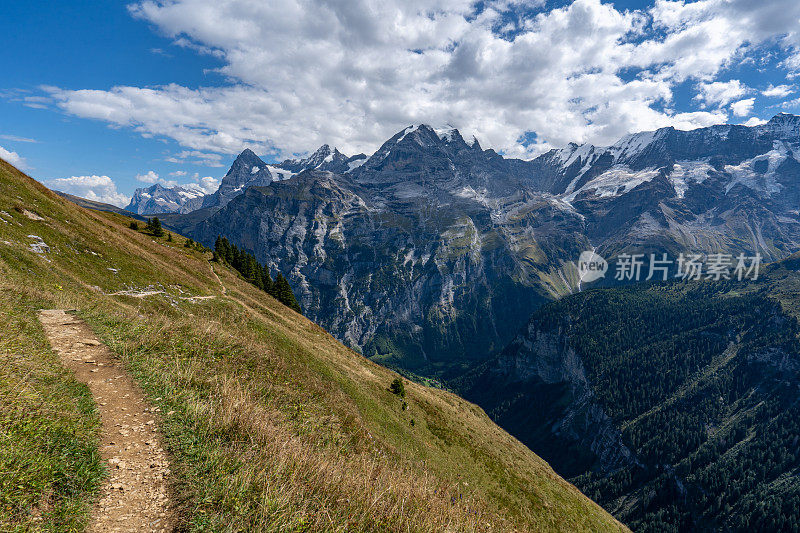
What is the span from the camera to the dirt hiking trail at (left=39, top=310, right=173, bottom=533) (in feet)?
21.5

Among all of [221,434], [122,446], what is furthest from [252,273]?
[122,446]

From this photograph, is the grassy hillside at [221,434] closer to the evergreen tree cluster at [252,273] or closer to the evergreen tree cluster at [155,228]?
the evergreen tree cluster at [155,228]

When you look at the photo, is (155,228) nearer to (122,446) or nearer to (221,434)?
(122,446)

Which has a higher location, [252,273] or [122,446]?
[122,446]

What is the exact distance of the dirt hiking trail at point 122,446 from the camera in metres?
6.55

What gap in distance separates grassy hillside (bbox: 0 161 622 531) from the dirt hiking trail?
1.02 feet

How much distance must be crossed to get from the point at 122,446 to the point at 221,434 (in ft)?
7.35

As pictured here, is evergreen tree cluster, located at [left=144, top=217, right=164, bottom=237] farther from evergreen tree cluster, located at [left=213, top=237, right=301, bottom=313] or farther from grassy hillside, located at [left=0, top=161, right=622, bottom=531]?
grassy hillside, located at [left=0, top=161, right=622, bottom=531]

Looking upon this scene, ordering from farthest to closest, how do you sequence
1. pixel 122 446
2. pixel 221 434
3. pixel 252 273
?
1. pixel 252 273
2. pixel 221 434
3. pixel 122 446

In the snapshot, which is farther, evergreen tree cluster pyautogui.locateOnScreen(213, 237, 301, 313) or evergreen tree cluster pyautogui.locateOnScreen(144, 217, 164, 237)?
evergreen tree cluster pyautogui.locateOnScreen(213, 237, 301, 313)

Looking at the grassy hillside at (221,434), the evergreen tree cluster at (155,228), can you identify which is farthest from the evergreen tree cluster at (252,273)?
the grassy hillside at (221,434)

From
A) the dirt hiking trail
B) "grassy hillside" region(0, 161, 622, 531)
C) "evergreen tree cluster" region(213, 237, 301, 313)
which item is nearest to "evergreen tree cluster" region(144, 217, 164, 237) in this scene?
"evergreen tree cluster" region(213, 237, 301, 313)

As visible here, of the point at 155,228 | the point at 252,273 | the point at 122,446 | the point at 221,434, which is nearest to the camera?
the point at 122,446

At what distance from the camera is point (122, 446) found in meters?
8.24
